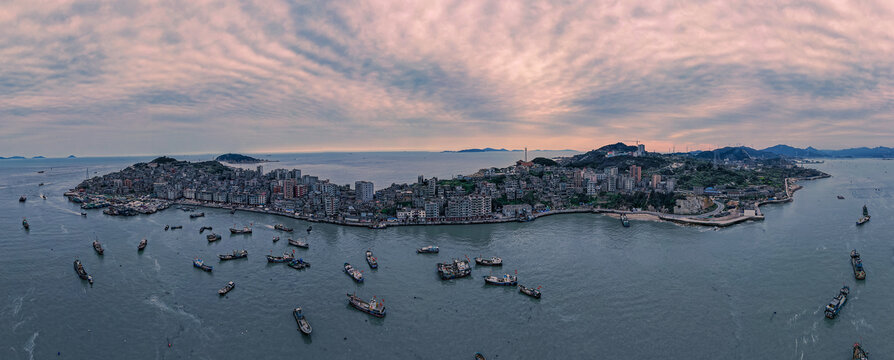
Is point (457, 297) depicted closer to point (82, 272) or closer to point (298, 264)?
point (298, 264)

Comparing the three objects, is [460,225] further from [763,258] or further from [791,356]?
[791,356]

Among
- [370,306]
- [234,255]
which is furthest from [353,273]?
[234,255]

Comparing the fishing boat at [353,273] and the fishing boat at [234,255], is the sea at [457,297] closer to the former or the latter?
the fishing boat at [353,273]

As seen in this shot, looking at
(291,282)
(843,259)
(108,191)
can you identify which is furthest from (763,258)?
(108,191)

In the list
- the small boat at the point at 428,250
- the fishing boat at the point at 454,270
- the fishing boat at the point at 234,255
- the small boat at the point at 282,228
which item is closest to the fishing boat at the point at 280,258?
the fishing boat at the point at 234,255

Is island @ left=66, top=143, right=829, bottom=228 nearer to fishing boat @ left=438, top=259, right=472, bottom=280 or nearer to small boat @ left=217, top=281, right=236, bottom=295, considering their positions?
fishing boat @ left=438, top=259, right=472, bottom=280
